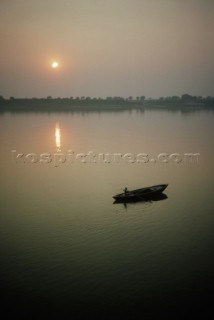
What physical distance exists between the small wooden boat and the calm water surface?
850mm

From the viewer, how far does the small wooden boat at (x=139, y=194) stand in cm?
3669

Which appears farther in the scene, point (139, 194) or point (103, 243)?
point (139, 194)

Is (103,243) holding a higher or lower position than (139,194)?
lower

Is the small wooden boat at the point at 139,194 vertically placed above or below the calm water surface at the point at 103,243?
above

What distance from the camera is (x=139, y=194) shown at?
3734cm

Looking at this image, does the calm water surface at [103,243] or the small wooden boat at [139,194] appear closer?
the calm water surface at [103,243]

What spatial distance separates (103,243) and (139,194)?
34.4 feet

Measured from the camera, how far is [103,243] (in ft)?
92.2

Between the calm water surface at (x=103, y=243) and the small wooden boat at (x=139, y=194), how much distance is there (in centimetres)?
85

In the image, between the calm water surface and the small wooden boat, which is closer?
the calm water surface

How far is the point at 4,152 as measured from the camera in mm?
71000

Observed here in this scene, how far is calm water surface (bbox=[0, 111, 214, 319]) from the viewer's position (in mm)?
21109

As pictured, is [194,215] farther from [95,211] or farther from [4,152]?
[4,152]

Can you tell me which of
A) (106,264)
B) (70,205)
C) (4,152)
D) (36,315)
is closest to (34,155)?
(4,152)
